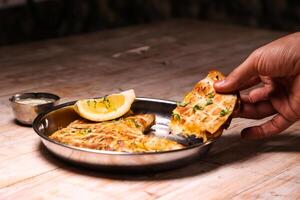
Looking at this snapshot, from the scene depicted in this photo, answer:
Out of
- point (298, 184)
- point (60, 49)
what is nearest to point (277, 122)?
point (298, 184)

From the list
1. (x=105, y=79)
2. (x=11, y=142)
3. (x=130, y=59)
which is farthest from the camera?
(x=130, y=59)

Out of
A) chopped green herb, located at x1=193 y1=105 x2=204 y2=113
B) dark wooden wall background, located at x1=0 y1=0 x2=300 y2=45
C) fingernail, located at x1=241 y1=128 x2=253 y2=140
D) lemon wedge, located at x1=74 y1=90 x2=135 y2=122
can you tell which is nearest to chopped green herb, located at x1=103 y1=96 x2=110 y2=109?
lemon wedge, located at x1=74 y1=90 x2=135 y2=122

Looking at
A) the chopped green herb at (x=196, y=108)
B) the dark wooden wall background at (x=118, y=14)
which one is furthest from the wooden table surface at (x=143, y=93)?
the dark wooden wall background at (x=118, y=14)

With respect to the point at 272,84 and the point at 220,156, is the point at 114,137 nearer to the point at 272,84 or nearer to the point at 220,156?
the point at 220,156

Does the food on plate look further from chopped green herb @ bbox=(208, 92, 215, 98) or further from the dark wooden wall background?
the dark wooden wall background

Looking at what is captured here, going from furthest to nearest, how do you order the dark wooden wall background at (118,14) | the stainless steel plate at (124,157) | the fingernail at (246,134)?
the dark wooden wall background at (118,14)
the fingernail at (246,134)
the stainless steel plate at (124,157)

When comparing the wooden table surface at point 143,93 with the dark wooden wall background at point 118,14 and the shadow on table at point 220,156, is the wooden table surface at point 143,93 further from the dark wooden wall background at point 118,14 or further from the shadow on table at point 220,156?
the dark wooden wall background at point 118,14

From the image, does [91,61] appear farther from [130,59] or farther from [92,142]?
[92,142]
